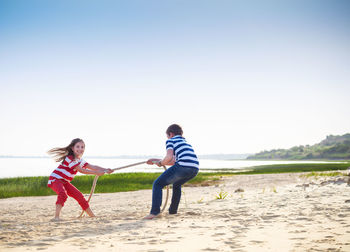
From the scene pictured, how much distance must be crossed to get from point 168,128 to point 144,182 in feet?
56.8

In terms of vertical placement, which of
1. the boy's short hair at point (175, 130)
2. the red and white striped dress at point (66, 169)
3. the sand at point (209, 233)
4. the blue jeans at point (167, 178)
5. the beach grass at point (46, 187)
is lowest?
the beach grass at point (46, 187)

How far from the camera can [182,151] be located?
6.79 meters

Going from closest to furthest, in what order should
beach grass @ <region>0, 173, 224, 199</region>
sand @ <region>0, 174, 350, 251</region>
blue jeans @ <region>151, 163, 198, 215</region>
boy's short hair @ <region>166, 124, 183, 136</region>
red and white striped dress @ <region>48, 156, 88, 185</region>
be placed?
sand @ <region>0, 174, 350, 251</region>
blue jeans @ <region>151, 163, 198, 215</region>
red and white striped dress @ <region>48, 156, 88, 185</region>
boy's short hair @ <region>166, 124, 183, 136</region>
beach grass @ <region>0, 173, 224, 199</region>

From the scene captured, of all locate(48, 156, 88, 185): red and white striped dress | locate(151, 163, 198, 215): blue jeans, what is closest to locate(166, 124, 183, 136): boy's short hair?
locate(151, 163, 198, 215): blue jeans

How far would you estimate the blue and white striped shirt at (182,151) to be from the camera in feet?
22.2

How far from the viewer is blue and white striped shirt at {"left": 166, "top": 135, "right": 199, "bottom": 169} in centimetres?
676

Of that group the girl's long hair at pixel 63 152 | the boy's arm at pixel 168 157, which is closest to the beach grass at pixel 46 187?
the girl's long hair at pixel 63 152

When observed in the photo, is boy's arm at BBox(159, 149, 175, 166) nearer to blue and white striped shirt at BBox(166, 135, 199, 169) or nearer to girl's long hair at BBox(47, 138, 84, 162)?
blue and white striped shirt at BBox(166, 135, 199, 169)

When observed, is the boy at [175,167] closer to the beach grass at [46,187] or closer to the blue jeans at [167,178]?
the blue jeans at [167,178]

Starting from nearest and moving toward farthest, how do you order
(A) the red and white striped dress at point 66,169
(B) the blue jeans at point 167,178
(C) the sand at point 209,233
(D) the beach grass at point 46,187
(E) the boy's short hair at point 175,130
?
(C) the sand at point 209,233 → (B) the blue jeans at point 167,178 → (A) the red and white striped dress at point 66,169 → (E) the boy's short hair at point 175,130 → (D) the beach grass at point 46,187

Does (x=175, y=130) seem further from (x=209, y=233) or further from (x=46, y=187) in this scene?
(x=46, y=187)

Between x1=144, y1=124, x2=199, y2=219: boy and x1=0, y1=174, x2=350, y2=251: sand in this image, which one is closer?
x1=0, y1=174, x2=350, y2=251: sand

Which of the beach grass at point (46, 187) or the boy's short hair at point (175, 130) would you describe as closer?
the boy's short hair at point (175, 130)

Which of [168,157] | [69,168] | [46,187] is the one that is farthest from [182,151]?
[46,187]
